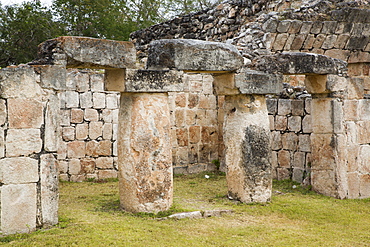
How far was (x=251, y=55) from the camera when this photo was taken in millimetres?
11273

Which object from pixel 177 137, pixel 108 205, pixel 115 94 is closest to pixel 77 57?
pixel 108 205

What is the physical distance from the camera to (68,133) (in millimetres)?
10266

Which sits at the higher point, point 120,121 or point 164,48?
point 164,48

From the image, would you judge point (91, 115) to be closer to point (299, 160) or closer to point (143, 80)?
point (143, 80)

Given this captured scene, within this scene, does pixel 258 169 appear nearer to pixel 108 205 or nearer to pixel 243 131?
pixel 243 131

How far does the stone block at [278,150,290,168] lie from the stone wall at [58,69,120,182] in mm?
3905

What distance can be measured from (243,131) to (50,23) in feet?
50.3

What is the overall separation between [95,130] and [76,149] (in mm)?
614

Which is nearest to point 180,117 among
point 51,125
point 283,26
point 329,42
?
point 283,26

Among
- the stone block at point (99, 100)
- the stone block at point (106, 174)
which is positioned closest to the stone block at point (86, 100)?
the stone block at point (99, 100)

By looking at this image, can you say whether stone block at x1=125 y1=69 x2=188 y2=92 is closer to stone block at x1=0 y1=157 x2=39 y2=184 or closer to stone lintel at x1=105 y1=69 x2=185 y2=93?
stone lintel at x1=105 y1=69 x2=185 y2=93

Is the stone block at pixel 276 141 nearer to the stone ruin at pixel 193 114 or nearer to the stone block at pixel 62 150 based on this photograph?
the stone ruin at pixel 193 114

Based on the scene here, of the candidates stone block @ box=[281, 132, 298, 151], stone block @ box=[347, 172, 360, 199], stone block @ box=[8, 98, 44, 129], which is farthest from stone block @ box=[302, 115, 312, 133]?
stone block @ box=[8, 98, 44, 129]

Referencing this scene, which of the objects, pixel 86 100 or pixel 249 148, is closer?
pixel 249 148
